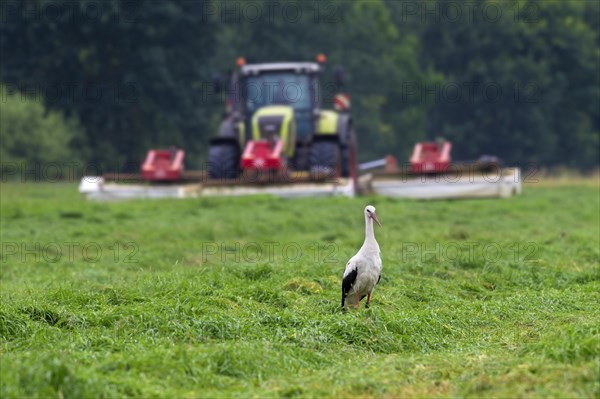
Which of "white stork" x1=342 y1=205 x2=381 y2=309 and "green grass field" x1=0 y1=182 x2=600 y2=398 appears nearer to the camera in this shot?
"green grass field" x1=0 y1=182 x2=600 y2=398

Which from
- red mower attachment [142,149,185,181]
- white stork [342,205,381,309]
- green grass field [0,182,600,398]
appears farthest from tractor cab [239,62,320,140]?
white stork [342,205,381,309]

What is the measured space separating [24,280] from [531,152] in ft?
173

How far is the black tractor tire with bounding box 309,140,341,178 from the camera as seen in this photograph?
92.1 ft

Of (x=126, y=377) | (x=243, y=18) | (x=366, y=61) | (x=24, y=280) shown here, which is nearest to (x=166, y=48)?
(x=243, y=18)

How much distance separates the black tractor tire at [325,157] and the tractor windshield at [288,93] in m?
Result: 1.57

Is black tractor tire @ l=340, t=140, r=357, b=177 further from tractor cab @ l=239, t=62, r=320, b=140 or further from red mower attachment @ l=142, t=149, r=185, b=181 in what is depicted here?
red mower attachment @ l=142, t=149, r=185, b=181

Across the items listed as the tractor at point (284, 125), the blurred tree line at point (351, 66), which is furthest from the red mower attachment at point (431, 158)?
the blurred tree line at point (351, 66)

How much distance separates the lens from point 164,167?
3083 cm

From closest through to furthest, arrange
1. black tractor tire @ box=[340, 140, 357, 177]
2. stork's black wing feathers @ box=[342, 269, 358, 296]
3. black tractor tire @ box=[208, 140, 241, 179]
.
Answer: stork's black wing feathers @ box=[342, 269, 358, 296], black tractor tire @ box=[208, 140, 241, 179], black tractor tire @ box=[340, 140, 357, 177]

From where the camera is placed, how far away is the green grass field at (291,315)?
781cm

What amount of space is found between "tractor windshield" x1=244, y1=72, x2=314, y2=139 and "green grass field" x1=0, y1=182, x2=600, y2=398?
988 centimetres

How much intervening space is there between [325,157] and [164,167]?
5.05 metres

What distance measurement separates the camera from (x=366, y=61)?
65250 millimetres

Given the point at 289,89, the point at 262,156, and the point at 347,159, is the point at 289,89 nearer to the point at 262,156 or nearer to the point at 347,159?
the point at 347,159
